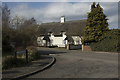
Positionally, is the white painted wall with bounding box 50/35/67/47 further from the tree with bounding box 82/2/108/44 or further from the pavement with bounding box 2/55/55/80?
the pavement with bounding box 2/55/55/80

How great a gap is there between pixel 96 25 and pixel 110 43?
4.72 m

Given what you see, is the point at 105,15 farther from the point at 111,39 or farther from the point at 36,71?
the point at 36,71

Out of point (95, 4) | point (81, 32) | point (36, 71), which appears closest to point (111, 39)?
point (95, 4)

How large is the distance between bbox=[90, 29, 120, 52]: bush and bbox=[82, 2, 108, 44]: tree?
131 centimetres

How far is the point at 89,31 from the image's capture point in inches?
971

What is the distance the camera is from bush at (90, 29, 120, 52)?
20.1 m

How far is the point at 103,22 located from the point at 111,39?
4196 millimetres

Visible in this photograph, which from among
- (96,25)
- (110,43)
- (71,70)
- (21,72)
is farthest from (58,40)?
(21,72)

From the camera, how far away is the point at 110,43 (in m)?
20.9

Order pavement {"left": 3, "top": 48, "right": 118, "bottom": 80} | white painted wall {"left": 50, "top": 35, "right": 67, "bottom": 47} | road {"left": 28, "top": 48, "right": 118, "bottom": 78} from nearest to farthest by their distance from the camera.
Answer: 1. pavement {"left": 3, "top": 48, "right": 118, "bottom": 80}
2. road {"left": 28, "top": 48, "right": 118, "bottom": 78}
3. white painted wall {"left": 50, "top": 35, "right": 67, "bottom": 47}

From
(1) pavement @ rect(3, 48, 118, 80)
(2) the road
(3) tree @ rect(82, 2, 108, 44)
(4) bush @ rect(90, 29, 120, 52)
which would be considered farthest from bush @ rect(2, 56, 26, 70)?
(3) tree @ rect(82, 2, 108, 44)

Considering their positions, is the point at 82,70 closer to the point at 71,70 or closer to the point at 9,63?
the point at 71,70

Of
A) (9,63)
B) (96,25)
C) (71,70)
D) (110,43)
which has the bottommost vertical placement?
(71,70)

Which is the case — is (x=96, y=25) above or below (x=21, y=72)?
above
